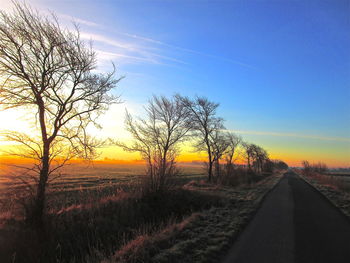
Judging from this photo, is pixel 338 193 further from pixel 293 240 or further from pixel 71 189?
pixel 71 189

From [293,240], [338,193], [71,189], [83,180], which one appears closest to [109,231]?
[293,240]

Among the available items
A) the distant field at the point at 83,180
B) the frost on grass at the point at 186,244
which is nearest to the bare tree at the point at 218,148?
the distant field at the point at 83,180

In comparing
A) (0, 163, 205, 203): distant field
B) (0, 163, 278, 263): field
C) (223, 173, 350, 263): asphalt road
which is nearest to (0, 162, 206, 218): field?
(0, 163, 205, 203): distant field

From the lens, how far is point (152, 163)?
46.0 feet

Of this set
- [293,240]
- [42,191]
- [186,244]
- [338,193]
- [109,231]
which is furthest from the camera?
[338,193]

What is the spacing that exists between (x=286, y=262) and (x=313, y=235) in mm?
2961

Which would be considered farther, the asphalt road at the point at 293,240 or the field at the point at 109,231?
the field at the point at 109,231

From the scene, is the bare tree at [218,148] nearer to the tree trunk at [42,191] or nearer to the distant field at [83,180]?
the distant field at [83,180]

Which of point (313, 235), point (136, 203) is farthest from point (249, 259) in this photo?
point (136, 203)

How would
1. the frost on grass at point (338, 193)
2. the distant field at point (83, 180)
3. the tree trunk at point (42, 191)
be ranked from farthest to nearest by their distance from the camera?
the frost on grass at point (338, 193), the distant field at point (83, 180), the tree trunk at point (42, 191)

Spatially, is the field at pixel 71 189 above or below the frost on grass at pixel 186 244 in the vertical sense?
above

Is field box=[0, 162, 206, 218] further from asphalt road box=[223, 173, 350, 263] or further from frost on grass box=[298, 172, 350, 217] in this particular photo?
frost on grass box=[298, 172, 350, 217]

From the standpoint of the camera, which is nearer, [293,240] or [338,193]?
[293,240]

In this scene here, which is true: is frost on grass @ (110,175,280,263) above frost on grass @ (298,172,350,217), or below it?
below
